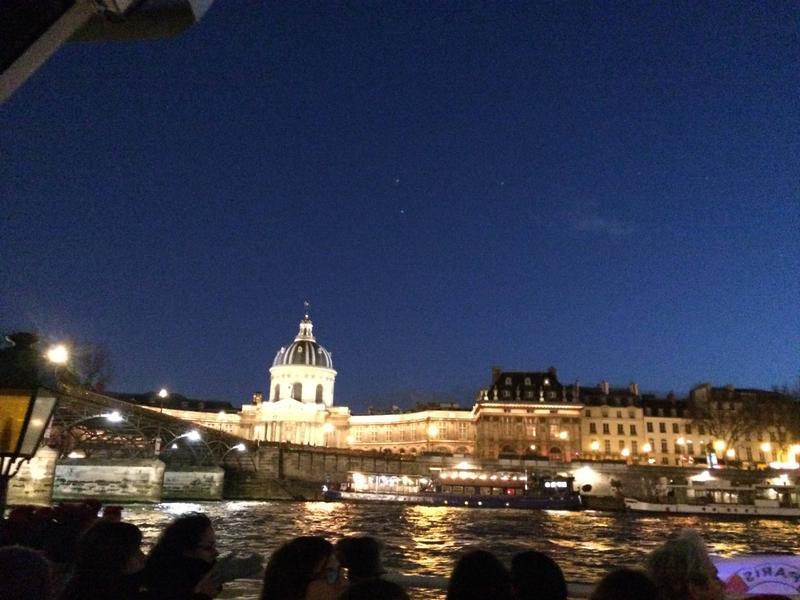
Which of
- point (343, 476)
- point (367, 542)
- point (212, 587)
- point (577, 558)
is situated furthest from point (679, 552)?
point (343, 476)

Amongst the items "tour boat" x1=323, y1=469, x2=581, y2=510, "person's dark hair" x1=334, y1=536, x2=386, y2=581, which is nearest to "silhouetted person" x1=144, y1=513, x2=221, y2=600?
"person's dark hair" x1=334, y1=536, x2=386, y2=581

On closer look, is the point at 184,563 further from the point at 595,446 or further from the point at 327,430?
the point at 327,430

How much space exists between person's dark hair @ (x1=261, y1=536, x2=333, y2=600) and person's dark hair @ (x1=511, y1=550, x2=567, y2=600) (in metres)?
→ 1.21

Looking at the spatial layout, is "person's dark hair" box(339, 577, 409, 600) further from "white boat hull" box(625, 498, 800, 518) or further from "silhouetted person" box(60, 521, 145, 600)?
"white boat hull" box(625, 498, 800, 518)

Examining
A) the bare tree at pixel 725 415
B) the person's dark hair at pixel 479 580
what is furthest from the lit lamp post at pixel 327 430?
the person's dark hair at pixel 479 580

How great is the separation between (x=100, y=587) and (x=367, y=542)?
1873 millimetres

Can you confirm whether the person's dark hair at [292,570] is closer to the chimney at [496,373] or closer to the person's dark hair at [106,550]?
the person's dark hair at [106,550]

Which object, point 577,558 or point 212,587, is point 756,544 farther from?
point 212,587

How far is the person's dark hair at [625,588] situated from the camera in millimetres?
3189

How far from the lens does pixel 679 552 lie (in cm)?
414

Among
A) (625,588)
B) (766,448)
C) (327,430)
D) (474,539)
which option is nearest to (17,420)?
(625,588)

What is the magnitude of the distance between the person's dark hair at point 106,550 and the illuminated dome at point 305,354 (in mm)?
134602

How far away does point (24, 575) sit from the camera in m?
2.62

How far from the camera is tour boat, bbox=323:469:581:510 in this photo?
67.8m
